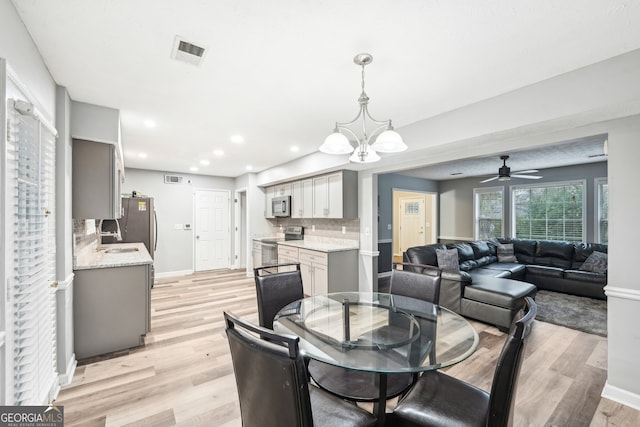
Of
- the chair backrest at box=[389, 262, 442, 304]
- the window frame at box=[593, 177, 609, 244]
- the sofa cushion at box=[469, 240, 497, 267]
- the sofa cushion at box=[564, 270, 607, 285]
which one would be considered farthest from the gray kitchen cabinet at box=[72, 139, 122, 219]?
the window frame at box=[593, 177, 609, 244]

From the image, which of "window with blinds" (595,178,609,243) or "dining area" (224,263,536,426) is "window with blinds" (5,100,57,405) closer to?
"dining area" (224,263,536,426)

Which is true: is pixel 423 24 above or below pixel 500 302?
above

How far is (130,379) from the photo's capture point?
2395 millimetres

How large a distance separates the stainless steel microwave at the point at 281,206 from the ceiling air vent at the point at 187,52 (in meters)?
3.96

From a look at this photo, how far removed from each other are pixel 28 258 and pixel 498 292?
4326 millimetres

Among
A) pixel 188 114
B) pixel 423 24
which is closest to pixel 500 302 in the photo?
pixel 423 24

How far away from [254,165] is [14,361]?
4675 millimetres

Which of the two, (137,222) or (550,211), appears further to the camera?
(550,211)

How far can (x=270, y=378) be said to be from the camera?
0.98 metres

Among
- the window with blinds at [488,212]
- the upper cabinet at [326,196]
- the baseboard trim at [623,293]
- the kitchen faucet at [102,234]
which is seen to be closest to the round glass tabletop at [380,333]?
the baseboard trim at [623,293]

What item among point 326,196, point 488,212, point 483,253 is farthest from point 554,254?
Result: point 326,196

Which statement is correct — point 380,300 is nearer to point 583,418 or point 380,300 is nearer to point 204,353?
point 583,418

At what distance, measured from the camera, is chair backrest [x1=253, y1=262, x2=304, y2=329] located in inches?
88.7

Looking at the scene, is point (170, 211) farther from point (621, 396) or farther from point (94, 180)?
point (621, 396)
